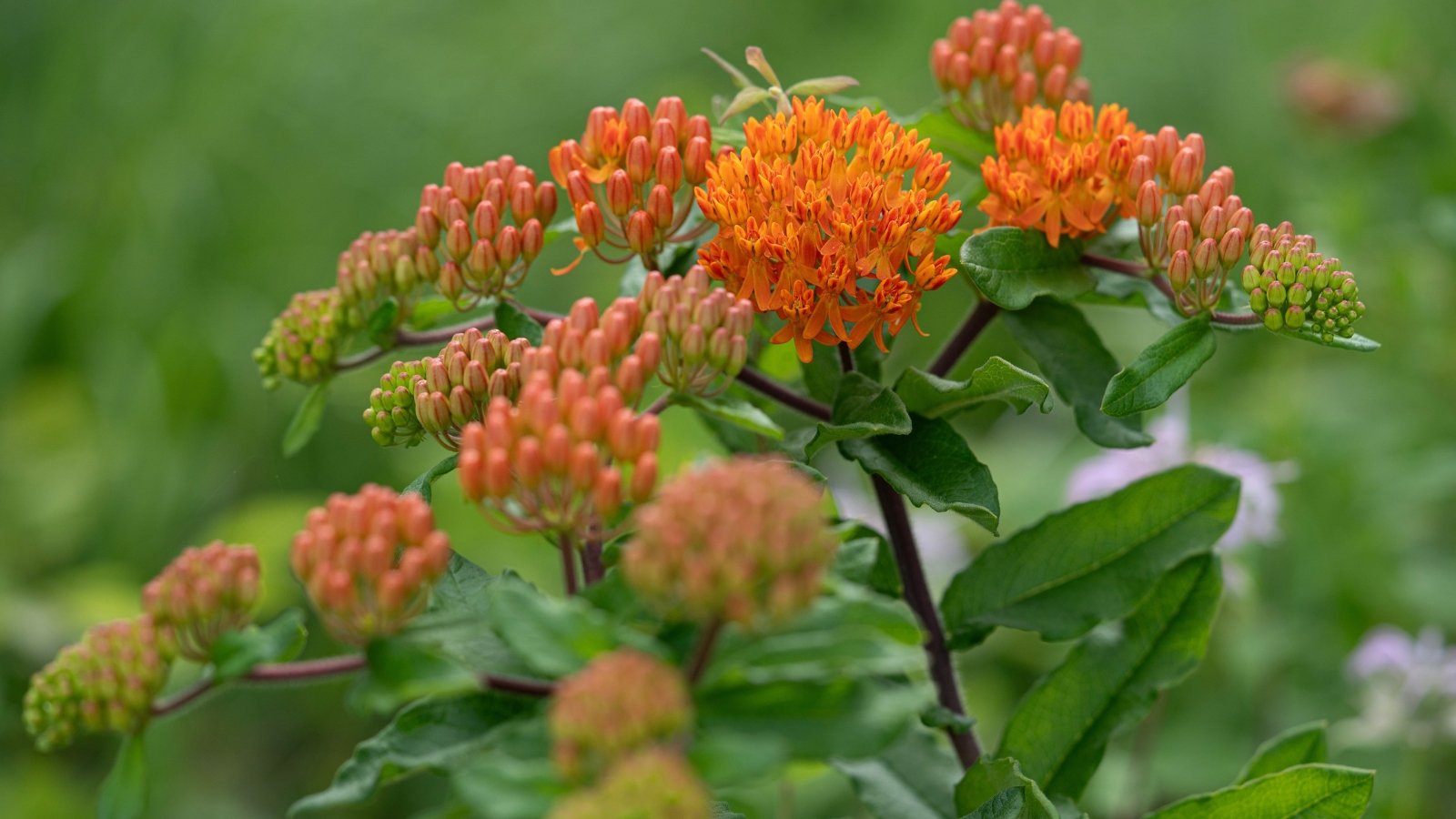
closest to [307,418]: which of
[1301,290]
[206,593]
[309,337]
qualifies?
[309,337]

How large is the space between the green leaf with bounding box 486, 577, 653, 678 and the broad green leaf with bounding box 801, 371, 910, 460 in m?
0.39

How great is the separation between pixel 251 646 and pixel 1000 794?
645 mm

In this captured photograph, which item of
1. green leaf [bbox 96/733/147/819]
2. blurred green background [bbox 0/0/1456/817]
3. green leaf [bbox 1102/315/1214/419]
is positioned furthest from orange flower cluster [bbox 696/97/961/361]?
blurred green background [bbox 0/0/1456/817]

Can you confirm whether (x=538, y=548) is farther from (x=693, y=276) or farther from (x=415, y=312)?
(x=693, y=276)

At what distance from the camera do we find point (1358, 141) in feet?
12.9

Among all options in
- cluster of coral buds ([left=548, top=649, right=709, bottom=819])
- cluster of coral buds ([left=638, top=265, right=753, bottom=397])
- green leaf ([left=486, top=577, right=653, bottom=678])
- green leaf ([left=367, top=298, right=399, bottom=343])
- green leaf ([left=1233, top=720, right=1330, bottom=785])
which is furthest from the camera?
green leaf ([left=1233, top=720, right=1330, bottom=785])

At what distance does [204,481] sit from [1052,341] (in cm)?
328

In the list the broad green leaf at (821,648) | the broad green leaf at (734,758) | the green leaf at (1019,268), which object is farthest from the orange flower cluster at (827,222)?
the broad green leaf at (734,758)

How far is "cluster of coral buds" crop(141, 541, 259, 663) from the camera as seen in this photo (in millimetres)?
1037

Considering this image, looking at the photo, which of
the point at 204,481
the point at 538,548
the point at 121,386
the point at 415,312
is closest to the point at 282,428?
the point at 204,481

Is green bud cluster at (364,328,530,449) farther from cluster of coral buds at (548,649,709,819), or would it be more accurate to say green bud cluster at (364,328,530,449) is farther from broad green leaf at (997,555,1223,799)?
broad green leaf at (997,555,1223,799)

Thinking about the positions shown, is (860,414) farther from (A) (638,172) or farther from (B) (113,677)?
(B) (113,677)

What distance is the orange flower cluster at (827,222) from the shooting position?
48.1 inches

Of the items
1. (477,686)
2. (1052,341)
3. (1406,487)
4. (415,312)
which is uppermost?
(1406,487)
